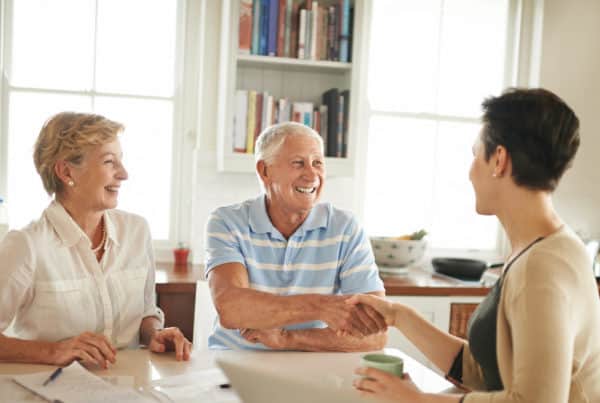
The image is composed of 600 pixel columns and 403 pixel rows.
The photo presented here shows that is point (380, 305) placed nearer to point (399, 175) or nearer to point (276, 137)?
point (276, 137)

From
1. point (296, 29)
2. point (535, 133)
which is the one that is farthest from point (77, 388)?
point (296, 29)

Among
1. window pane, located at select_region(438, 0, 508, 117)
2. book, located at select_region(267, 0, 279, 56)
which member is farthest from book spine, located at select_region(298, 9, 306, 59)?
window pane, located at select_region(438, 0, 508, 117)

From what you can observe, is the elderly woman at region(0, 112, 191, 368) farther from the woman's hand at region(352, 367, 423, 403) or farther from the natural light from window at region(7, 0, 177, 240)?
the natural light from window at region(7, 0, 177, 240)

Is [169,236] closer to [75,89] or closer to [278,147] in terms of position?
[75,89]

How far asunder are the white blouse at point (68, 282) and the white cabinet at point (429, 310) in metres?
1.37

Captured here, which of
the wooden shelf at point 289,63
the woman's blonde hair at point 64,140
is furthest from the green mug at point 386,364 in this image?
the wooden shelf at point 289,63

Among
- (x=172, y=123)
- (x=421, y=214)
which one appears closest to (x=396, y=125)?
(x=421, y=214)

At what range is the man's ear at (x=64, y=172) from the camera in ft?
6.45

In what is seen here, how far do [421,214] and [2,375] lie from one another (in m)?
2.78

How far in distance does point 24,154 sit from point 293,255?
6.36 ft

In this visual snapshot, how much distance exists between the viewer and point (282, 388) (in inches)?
58.2

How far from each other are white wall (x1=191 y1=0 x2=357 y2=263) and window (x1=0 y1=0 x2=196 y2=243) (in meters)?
0.17

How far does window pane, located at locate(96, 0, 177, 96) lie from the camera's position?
3361mm

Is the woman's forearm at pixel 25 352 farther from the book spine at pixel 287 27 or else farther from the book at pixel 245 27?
the book spine at pixel 287 27
